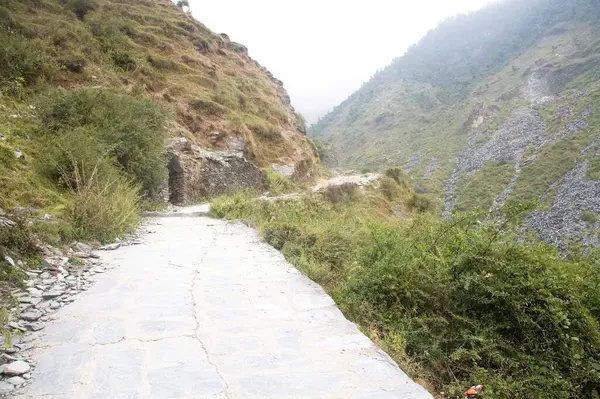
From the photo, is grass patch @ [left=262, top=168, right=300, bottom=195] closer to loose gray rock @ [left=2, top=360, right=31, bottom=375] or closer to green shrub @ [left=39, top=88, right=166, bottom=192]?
green shrub @ [left=39, top=88, right=166, bottom=192]

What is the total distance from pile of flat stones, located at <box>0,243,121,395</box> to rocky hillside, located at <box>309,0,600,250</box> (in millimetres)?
5530

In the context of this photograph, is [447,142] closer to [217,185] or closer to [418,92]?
[418,92]

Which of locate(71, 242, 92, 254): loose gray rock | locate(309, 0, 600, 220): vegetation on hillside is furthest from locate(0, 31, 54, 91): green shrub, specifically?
locate(309, 0, 600, 220): vegetation on hillside

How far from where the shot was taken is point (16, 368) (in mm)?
2510

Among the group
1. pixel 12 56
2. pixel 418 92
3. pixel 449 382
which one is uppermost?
pixel 418 92

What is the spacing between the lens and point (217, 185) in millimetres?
17766

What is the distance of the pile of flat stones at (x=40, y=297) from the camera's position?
2.52 metres

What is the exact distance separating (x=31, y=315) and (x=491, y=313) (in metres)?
4.44

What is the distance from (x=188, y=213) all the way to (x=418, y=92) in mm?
108236

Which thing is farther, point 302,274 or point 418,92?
point 418,92

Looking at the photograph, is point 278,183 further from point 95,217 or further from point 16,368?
point 16,368

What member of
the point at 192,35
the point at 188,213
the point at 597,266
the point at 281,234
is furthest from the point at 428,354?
the point at 192,35

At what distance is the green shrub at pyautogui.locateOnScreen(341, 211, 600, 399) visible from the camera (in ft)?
11.1

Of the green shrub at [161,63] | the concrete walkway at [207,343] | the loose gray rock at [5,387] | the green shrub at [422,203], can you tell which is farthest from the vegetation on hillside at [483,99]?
the loose gray rock at [5,387]
